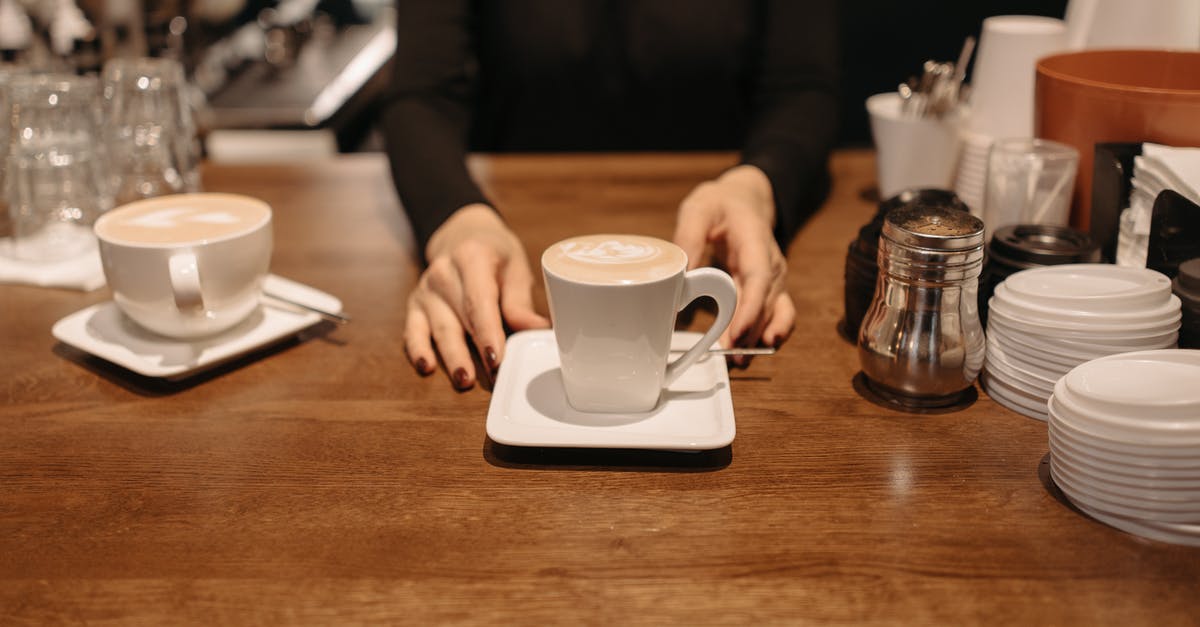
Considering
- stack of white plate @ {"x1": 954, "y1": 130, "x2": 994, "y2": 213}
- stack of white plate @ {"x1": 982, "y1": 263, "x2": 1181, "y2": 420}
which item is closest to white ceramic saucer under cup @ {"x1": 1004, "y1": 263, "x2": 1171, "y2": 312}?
stack of white plate @ {"x1": 982, "y1": 263, "x2": 1181, "y2": 420}

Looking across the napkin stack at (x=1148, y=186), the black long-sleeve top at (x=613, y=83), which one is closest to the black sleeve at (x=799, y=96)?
the black long-sleeve top at (x=613, y=83)

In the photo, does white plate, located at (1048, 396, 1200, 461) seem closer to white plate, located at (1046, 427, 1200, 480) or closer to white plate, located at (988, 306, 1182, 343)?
white plate, located at (1046, 427, 1200, 480)

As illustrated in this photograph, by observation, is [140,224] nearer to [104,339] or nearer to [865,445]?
[104,339]

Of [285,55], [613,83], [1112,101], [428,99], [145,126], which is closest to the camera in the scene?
[1112,101]

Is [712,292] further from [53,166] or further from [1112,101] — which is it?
[53,166]

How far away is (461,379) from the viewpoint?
0.91m

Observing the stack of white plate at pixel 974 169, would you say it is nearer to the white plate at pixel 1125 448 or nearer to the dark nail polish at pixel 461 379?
the white plate at pixel 1125 448

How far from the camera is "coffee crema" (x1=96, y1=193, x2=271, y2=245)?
0.91 metres

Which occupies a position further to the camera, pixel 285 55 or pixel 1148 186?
pixel 285 55

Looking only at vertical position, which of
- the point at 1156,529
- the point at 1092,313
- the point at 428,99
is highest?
the point at 428,99

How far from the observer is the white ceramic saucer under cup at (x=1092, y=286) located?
2.64ft

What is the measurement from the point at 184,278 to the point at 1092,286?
83 cm

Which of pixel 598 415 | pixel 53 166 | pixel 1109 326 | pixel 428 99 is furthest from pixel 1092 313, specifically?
pixel 53 166

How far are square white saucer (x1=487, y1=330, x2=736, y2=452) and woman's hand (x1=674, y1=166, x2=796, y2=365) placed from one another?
8cm
